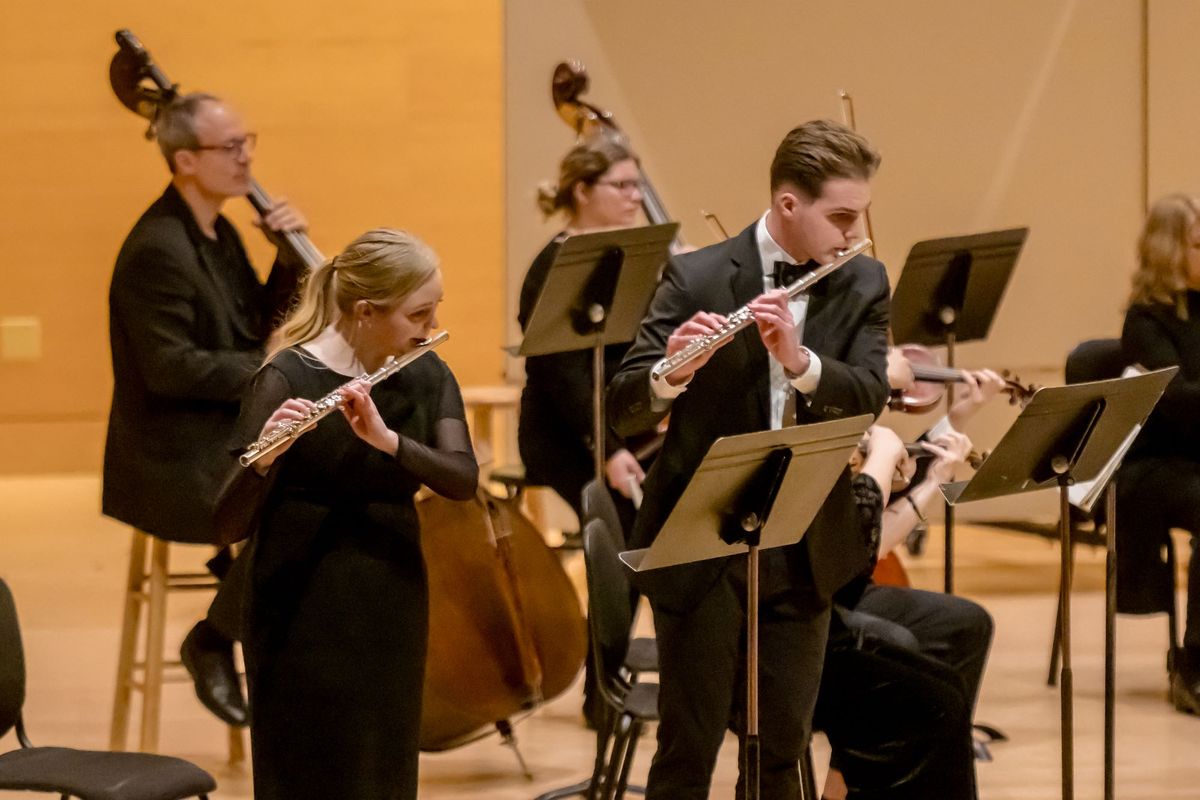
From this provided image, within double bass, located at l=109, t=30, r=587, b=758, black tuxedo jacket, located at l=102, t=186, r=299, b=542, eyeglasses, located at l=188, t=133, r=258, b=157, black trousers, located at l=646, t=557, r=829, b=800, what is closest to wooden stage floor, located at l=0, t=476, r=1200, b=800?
double bass, located at l=109, t=30, r=587, b=758

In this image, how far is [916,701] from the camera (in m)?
3.10

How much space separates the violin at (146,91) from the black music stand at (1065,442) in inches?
65.3

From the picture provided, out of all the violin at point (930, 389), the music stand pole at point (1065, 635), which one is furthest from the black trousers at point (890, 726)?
the violin at point (930, 389)

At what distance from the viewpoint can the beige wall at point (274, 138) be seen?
24.1 feet

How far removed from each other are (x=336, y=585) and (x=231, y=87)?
5227mm

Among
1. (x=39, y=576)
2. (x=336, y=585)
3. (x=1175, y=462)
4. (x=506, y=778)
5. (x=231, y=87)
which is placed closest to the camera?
(x=336, y=585)

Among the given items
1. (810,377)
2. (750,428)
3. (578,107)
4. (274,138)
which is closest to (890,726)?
(750,428)

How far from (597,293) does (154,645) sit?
133cm

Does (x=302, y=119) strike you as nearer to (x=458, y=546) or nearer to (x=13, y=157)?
(x=13, y=157)

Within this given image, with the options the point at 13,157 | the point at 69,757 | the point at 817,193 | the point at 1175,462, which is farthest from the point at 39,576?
the point at 817,193

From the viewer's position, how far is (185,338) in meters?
3.71

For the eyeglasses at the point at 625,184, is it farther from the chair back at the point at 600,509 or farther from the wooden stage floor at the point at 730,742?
the wooden stage floor at the point at 730,742

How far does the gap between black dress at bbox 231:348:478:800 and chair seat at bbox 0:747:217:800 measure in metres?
0.32

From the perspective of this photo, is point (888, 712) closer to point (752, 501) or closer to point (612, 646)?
point (612, 646)
